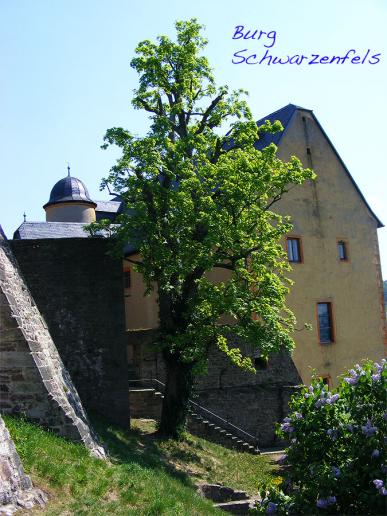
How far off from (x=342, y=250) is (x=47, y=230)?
41.5 feet

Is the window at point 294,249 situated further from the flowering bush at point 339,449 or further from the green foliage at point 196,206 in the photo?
the flowering bush at point 339,449

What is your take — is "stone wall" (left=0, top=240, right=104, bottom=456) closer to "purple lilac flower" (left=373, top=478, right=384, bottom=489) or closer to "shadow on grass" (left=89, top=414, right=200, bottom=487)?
"shadow on grass" (left=89, top=414, right=200, bottom=487)

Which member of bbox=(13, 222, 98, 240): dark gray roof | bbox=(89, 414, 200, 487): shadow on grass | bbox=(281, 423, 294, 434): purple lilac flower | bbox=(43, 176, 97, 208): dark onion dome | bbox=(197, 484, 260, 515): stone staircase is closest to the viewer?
bbox=(281, 423, 294, 434): purple lilac flower

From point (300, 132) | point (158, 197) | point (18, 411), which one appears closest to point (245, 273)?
point (158, 197)

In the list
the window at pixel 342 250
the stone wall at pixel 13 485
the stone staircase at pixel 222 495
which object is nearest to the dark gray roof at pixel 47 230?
the window at pixel 342 250

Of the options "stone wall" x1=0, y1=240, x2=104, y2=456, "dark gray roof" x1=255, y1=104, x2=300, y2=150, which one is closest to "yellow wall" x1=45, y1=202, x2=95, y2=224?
"dark gray roof" x1=255, y1=104, x2=300, y2=150

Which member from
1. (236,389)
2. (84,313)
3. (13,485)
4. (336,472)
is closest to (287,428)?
(336,472)

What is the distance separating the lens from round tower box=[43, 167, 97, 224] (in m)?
34.8

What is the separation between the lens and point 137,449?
15.3m

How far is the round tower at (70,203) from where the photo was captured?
34.8m

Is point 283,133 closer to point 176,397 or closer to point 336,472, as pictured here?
point 176,397

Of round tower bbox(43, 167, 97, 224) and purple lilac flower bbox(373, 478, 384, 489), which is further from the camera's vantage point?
round tower bbox(43, 167, 97, 224)

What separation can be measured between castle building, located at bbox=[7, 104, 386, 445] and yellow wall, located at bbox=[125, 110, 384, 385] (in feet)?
0.14

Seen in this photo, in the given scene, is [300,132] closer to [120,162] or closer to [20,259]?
[120,162]
